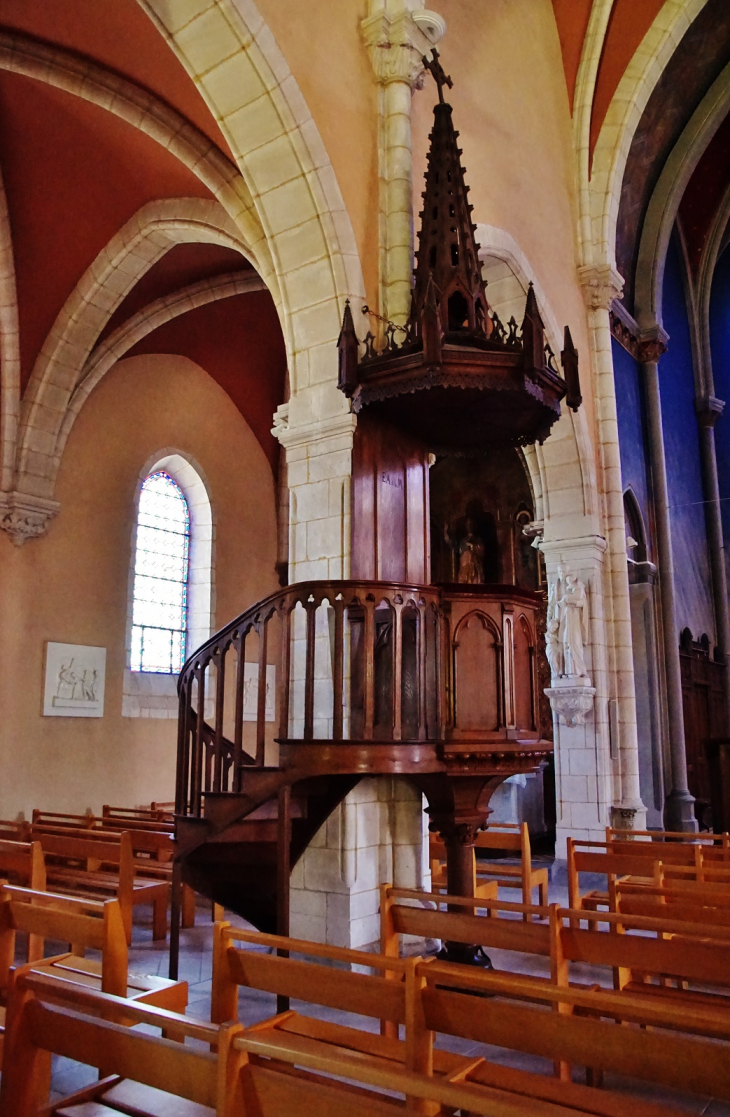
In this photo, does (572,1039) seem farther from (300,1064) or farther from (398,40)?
(398,40)

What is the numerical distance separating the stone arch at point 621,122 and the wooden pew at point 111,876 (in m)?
8.37

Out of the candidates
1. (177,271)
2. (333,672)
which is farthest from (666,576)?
(333,672)

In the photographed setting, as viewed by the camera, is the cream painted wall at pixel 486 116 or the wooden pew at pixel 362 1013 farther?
the cream painted wall at pixel 486 116

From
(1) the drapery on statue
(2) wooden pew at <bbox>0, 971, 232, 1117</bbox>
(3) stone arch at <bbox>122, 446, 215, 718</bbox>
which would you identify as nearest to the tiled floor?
(2) wooden pew at <bbox>0, 971, 232, 1117</bbox>

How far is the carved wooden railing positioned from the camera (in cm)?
472

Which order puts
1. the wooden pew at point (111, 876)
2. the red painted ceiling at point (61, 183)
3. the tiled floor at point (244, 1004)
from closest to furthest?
1. the tiled floor at point (244, 1004)
2. the wooden pew at point (111, 876)
3. the red painted ceiling at point (61, 183)

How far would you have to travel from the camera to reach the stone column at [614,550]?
32.4 ft

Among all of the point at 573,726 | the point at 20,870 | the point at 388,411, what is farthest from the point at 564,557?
the point at 20,870

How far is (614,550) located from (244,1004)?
23.1ft

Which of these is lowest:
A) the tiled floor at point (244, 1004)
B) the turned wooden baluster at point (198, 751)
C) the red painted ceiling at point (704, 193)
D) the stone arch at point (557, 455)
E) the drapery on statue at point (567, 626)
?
the tiled floor at point (244, 1004)

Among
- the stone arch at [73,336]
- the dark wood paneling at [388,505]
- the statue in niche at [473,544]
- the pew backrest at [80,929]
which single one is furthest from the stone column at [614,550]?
the pew backrest at [80,929]

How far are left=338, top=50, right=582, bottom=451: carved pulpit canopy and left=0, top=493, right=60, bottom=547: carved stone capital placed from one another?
5471 millimetres

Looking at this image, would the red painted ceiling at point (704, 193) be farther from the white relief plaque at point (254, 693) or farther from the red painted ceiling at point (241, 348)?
the white relief plaque at point (254, 693)

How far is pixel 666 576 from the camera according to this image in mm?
12695
